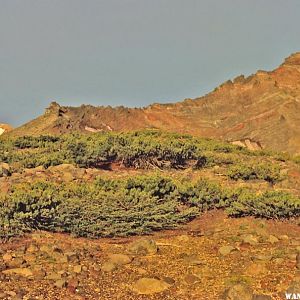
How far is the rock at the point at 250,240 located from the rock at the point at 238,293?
2.64 m

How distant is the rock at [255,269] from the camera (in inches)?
307

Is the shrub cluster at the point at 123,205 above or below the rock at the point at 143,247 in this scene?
above

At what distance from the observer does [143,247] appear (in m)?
9.12

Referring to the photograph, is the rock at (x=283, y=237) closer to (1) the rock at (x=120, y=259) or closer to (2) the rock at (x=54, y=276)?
(1) the rock at (x=120, y=259)

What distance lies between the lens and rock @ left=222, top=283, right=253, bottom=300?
676cm

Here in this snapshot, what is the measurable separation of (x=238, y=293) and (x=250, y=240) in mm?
2868

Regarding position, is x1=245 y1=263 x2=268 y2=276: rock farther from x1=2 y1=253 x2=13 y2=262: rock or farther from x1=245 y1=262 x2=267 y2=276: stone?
x1=2 y1=253 x2=13 y2=262: rock

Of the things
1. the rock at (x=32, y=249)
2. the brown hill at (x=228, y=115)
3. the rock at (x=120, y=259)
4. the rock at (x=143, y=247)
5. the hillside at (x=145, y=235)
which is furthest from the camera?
the brown hill at (x=228, y=115)

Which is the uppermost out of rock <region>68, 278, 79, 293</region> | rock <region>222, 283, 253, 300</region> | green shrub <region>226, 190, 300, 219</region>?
green shrub <region>226, 190, 300, 219</region>

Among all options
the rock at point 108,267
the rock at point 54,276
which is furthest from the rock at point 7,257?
the rock at point 108,267

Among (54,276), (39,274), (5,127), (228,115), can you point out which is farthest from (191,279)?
(5,127)

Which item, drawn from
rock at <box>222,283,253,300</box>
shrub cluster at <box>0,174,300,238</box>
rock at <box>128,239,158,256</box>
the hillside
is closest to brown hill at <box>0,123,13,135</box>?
the hillside

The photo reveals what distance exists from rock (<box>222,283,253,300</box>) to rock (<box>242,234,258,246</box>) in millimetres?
2639

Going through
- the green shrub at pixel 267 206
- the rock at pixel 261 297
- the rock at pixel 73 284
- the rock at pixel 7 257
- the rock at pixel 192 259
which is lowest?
the rock at pixel 261 297
